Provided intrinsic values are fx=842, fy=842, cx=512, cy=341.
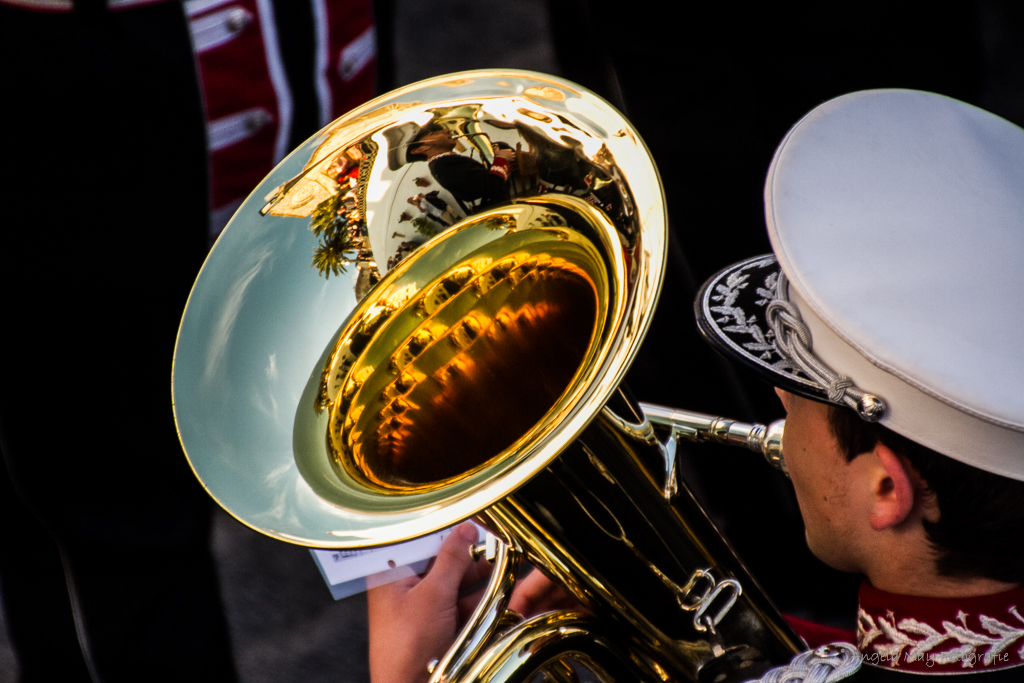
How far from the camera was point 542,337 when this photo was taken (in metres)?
1.34

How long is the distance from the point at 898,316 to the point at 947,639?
17.3 inches

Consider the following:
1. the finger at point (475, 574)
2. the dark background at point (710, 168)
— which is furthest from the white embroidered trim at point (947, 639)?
the dark background at point (710, 168)

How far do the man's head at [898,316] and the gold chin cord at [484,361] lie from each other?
0.15 meters

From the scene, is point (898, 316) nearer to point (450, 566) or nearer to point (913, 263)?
point (913, 263)

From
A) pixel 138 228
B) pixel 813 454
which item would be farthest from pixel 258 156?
pixel 813 454

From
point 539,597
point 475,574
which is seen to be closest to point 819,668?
point 539,597

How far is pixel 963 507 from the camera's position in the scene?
3.28ft

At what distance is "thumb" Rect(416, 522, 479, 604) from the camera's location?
1419 millimetres

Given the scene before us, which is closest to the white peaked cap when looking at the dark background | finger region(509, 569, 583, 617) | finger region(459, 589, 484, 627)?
finger region(509, 569, 583, 617)

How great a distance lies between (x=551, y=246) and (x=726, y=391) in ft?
3.80

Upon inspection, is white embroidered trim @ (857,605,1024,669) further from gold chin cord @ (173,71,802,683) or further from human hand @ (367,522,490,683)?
human hand @ (367,522,490,683)

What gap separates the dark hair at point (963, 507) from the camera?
0.98 meters

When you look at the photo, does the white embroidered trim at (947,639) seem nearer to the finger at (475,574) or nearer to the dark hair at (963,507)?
the dark hair at (963,507)

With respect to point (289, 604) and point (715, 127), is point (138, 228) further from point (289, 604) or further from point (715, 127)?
point (715, 127)
